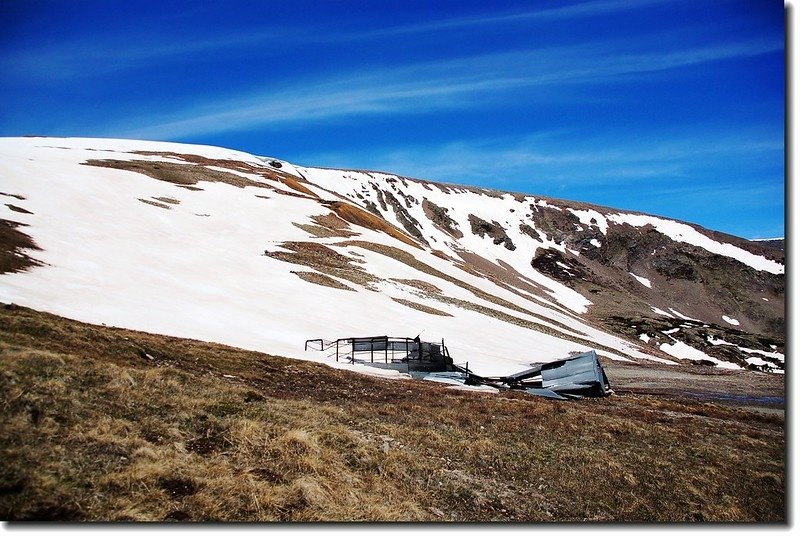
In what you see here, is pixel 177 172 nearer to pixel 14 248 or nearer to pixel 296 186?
pixel 296 186

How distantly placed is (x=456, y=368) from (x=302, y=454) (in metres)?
22.4

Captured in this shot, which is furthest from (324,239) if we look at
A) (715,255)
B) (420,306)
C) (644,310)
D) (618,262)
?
(715,255)

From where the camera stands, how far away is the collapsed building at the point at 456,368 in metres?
29.2

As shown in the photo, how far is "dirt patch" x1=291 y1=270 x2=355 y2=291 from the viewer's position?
49.2 m

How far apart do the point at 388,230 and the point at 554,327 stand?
127 ft

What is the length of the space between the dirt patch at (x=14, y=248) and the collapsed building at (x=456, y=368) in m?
16.2

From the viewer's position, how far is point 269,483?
9398 mm

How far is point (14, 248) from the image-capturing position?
107 feet

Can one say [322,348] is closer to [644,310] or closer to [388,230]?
[388,230]

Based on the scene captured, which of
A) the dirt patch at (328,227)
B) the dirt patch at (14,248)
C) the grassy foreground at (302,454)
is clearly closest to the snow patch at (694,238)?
the dirt patch at (328,227)

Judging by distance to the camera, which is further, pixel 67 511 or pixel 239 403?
pixel 239 403

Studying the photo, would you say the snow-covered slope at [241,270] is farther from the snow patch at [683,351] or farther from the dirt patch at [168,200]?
the snow patch at [683,351]

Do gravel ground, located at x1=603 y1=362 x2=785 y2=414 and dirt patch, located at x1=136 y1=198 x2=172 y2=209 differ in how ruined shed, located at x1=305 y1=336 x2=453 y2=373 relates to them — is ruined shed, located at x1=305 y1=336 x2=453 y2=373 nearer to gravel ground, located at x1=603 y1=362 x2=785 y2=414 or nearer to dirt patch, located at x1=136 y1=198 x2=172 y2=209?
gravel ground, located at x1=603 y1=362 x2=785 y2=414

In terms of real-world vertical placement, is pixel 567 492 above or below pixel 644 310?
below
